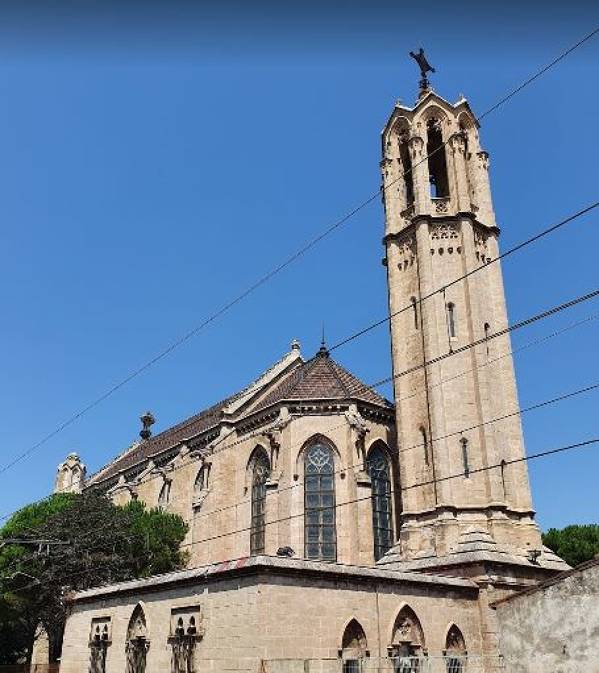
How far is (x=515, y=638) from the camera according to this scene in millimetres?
19641

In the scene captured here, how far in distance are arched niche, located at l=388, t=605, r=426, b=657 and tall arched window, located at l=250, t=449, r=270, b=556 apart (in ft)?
50.8

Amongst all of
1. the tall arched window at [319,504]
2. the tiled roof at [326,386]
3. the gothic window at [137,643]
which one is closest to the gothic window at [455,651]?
the gothic window at [137,643]

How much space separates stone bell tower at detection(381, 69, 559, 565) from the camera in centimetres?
2767

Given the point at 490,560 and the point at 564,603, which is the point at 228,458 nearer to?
the point at 490,560

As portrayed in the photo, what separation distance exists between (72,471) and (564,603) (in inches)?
2412

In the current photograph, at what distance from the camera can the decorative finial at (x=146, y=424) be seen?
7238 centimetres

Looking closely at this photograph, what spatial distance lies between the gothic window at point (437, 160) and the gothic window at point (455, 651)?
22085 millimetres

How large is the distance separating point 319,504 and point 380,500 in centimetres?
318

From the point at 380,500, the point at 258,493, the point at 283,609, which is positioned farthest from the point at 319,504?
the point at 283,609

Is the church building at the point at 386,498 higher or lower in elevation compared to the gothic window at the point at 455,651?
higher

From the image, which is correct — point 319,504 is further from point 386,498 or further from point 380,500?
point 386,498

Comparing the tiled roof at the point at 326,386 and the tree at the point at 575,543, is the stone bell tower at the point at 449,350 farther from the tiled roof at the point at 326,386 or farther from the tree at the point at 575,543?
the tree at the point at 575,543

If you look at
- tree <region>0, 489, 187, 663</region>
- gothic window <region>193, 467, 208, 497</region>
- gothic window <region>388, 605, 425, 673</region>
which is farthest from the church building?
tree <region>0, 489, 187, 663</region>

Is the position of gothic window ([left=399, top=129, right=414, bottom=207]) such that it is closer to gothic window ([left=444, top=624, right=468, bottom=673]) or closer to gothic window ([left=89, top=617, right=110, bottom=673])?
gothic window ([left=444, top=624, right=468, bottom=673])
